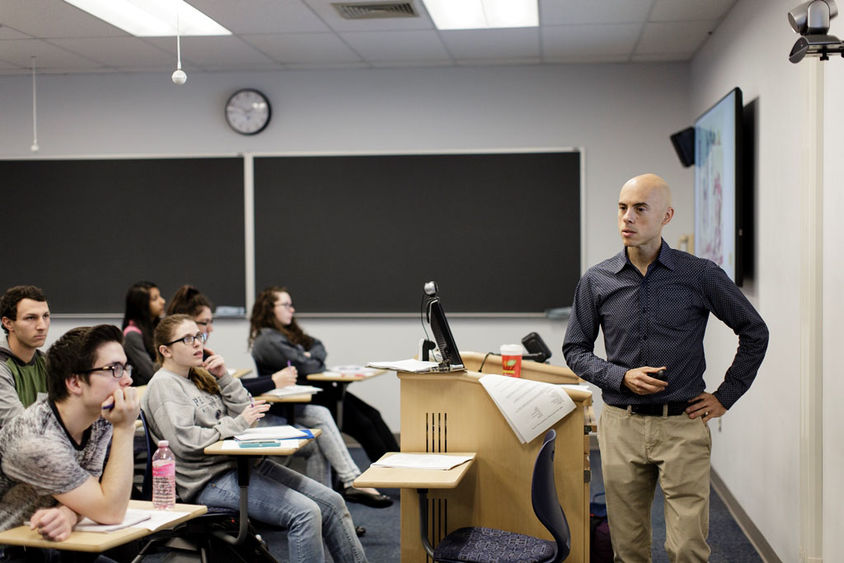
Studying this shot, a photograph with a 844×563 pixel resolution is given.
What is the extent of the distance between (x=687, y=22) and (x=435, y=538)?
3610mm

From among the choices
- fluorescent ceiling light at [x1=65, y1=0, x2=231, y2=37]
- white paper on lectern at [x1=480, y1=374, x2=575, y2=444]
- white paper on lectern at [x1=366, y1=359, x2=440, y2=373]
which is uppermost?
fluorescent ceiling light at [x1=65, y1=0, x2=231, y2=37]

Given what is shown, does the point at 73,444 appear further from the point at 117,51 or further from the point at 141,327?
the point at 117,51

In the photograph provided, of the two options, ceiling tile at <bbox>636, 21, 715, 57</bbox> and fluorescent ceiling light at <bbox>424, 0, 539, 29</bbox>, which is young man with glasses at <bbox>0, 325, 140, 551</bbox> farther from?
ceiling tile at <bbox>636, 21, 715, 57</bbox>

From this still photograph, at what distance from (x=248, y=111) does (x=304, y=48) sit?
951 millimetres

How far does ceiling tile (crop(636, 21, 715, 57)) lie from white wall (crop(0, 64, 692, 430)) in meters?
0.41

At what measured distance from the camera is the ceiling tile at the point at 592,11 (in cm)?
477

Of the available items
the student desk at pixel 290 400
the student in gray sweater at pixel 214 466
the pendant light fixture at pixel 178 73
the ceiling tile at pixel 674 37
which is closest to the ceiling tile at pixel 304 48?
the pendant light fixture at pixel 178 73

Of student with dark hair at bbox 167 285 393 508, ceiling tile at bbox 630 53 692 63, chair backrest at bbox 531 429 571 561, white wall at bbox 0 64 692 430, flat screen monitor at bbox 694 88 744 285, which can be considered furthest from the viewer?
white wall at bbox 0 64 692 430

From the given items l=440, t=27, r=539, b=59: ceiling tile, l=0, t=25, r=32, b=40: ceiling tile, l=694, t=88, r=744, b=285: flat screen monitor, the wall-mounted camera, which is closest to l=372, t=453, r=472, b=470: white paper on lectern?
the wall-mounted camera

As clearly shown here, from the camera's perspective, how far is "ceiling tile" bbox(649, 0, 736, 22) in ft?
15.5

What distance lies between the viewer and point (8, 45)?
5719 mm

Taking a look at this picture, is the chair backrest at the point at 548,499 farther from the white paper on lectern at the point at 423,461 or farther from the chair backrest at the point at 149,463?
the chair backrest at the point at 149,463

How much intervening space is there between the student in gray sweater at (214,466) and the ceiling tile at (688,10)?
126 inches

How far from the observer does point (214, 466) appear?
130 inches
